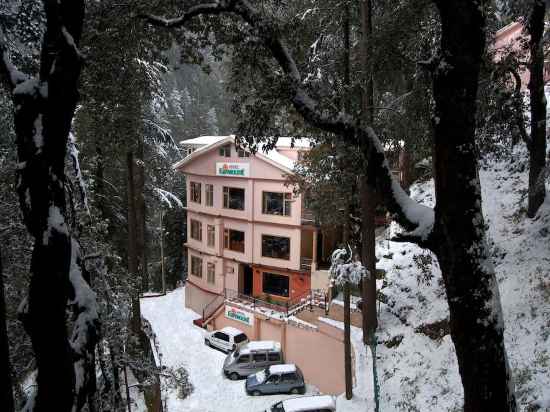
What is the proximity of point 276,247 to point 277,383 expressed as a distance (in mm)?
9262

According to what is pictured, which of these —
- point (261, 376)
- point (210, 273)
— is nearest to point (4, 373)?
point (261, 376)

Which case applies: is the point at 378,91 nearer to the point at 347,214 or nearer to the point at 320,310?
the point at 347,214

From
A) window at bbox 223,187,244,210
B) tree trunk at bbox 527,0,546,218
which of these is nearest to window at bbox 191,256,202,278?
Answer: window at bbox 223,187,244,210

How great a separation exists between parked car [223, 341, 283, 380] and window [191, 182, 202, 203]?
39.7 ft

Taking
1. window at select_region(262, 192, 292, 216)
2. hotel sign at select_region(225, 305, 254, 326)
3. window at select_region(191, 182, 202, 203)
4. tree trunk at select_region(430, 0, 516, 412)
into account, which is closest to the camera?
tree trunk at select_region(430, 0, 516, 412)

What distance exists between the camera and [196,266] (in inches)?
1226

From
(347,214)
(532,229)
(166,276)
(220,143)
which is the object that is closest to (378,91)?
(347,214)

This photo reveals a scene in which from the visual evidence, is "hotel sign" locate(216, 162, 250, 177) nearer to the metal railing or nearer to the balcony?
the balcony

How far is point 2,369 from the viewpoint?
384cm

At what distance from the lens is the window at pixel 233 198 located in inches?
1095

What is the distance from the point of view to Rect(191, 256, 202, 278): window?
101ft

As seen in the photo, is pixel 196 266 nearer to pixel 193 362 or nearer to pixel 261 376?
pixel 193 362

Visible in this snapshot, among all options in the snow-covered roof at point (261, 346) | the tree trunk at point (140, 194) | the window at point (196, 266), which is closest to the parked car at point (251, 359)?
the snow-covered roof at point (261, 346)

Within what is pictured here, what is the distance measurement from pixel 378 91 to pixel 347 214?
466 centimetres
